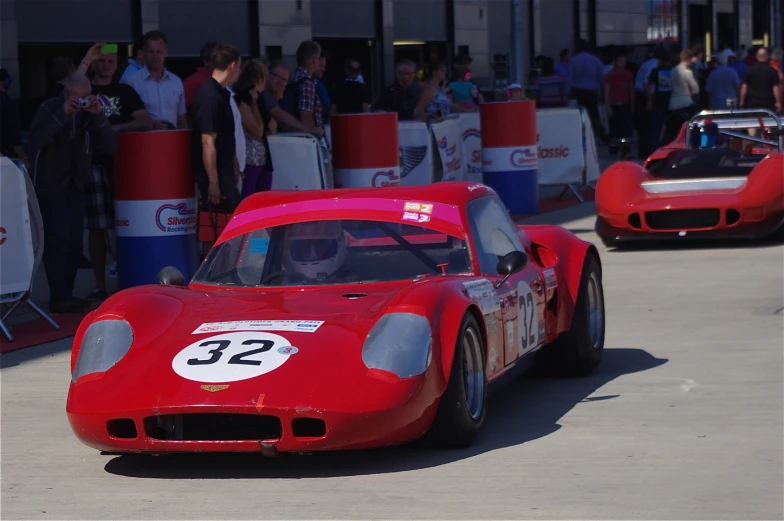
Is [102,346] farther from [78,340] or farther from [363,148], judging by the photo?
[363,148]

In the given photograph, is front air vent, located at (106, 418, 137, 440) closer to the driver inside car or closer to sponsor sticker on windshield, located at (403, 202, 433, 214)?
the driver inside car

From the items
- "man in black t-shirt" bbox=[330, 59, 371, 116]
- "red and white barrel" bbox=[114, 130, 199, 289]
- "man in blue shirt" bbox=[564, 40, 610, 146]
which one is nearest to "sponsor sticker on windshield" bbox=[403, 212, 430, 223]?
"red and white barrel" bbox=[114, 130, 199, 289]

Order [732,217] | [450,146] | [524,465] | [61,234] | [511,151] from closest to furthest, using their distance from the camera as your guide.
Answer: [524,465] < [61,234] < [732,217] < [450,146] < [511,151]

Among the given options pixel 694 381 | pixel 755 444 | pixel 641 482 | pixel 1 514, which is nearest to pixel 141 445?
pixel 1 514

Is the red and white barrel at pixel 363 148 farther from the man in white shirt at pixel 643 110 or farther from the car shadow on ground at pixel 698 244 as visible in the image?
the man in white shirt at pixel 643 110

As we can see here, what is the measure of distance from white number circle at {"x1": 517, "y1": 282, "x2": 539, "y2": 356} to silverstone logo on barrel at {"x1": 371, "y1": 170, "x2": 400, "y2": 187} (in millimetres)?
6608

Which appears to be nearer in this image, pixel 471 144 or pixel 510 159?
pixel 510 159

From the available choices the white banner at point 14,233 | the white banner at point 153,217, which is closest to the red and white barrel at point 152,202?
the white banner at point 153,217

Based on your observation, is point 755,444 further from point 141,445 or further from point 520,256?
point 141,445

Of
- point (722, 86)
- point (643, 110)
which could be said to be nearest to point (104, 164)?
point (643, 110)

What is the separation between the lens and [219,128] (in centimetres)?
1051

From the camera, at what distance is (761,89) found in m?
22.7

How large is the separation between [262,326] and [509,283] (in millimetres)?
1399

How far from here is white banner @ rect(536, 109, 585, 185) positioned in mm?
18234
